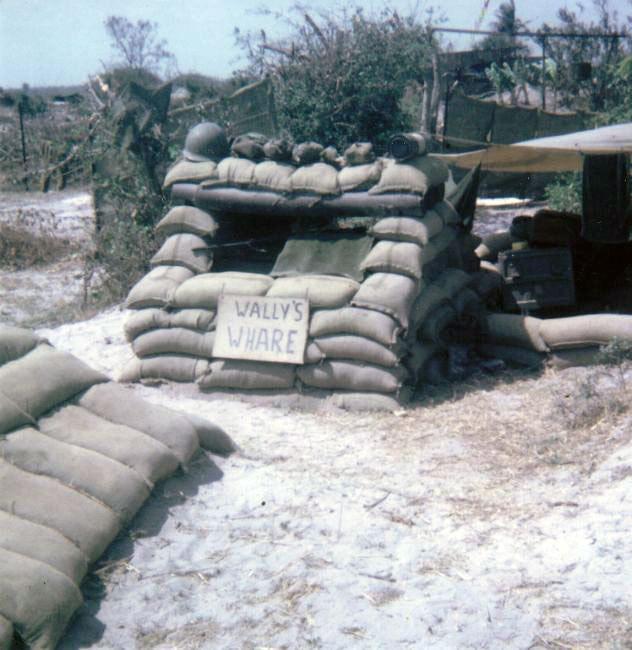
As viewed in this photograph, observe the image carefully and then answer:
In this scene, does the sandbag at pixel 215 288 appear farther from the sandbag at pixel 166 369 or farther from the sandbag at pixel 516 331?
the sandbag at pixel 516 331

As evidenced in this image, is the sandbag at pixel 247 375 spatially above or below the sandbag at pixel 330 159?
below

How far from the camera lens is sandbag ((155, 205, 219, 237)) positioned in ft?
25.1

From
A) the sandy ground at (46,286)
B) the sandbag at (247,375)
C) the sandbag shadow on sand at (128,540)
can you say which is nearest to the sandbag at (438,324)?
the sandbag at (247,375)

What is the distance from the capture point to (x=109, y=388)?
502cm

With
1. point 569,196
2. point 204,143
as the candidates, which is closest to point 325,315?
point 204,143

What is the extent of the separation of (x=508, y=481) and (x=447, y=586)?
1.37 m

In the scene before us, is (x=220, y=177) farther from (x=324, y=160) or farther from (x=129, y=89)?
(x=129, y=89)

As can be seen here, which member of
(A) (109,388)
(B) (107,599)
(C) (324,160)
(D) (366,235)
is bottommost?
(B) (107,599)

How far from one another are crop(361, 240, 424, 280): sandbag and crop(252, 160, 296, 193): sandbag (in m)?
0.99

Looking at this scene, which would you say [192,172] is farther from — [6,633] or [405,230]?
[6,633]

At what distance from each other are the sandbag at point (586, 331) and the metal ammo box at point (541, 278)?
80 centimetres

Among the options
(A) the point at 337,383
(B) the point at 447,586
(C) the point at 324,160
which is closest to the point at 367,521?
(B) the point at 447,586

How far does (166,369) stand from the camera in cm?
724

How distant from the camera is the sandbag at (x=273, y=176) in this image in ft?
24.0
